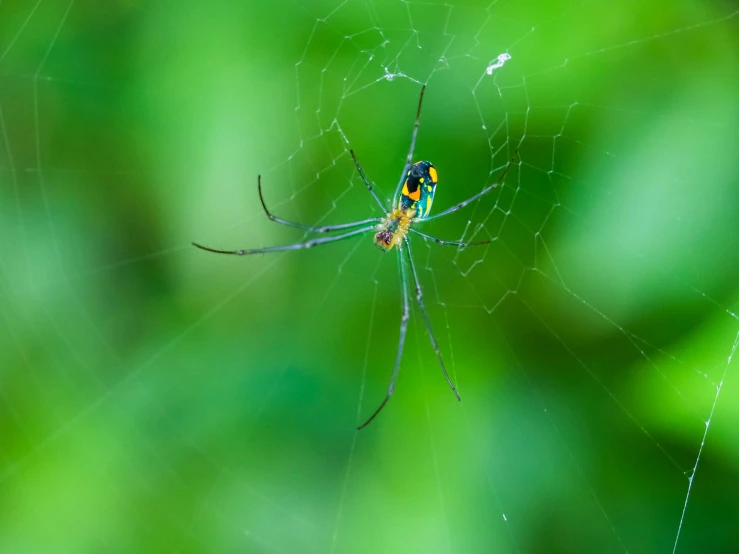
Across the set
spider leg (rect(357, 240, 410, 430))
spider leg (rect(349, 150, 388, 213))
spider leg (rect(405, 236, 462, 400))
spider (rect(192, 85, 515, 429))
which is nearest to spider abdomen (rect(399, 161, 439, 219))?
spider (rect(192, 85, 515, 429))

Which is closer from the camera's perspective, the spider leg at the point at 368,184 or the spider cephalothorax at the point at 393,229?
the spider leg at the point at 368,184

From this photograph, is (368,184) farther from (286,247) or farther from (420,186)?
(286,247)

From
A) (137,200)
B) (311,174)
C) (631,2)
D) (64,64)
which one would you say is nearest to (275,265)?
(311,174)

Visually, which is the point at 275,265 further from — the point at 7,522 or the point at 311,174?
the point at 7,522

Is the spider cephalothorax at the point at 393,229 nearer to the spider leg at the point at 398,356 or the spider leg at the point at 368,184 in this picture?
the spider leg at the point at 368,184

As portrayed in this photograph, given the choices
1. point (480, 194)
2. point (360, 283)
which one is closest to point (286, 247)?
point (360, 283)

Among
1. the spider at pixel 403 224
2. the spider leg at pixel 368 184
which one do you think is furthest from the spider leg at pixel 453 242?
the spider leg at pixel 368 184

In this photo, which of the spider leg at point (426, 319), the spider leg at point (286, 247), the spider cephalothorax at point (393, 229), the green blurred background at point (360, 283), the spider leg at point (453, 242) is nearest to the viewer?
the green blurred background at point (360, 283)
